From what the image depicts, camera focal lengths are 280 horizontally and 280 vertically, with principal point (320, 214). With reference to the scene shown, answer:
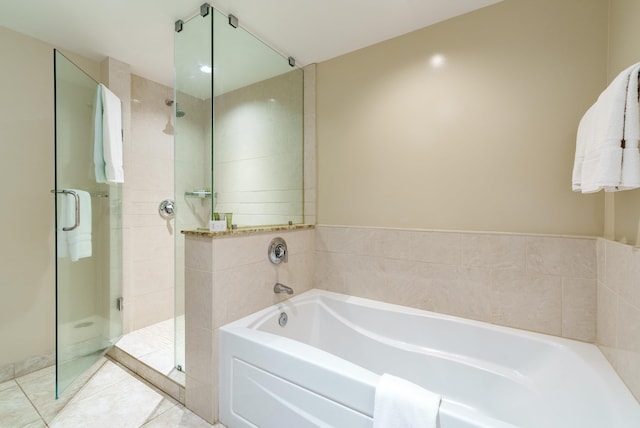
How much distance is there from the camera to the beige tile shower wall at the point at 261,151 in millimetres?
1867

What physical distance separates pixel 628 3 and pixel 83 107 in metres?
3.13

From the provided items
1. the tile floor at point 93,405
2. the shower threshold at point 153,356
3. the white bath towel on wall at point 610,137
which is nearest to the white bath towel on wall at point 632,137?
the white bath towel on wall at point 610,137

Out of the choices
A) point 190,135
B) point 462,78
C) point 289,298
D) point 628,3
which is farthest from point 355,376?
point 628,3

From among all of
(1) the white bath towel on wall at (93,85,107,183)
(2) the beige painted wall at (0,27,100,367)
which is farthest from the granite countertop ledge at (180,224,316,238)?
(2) the beige painted wall at (0,27,100,367)

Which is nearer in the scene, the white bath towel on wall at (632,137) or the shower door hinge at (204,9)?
the white bath towel on wall at (632,137)

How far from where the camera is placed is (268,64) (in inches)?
85.7

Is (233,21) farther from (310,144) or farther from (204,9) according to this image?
(310,144)

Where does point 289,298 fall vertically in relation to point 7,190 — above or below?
below

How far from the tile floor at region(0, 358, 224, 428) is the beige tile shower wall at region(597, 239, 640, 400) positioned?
186 centimetres

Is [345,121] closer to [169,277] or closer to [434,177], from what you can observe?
[434,177]

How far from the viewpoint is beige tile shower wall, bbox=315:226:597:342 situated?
1.47 metres

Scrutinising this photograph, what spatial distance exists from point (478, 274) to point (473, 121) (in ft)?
3.07

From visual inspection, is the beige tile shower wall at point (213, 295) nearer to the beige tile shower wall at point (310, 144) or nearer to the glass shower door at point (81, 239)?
the beige tile shower wall at point (310, 144)

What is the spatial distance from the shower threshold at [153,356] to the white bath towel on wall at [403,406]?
1294 millimetres
